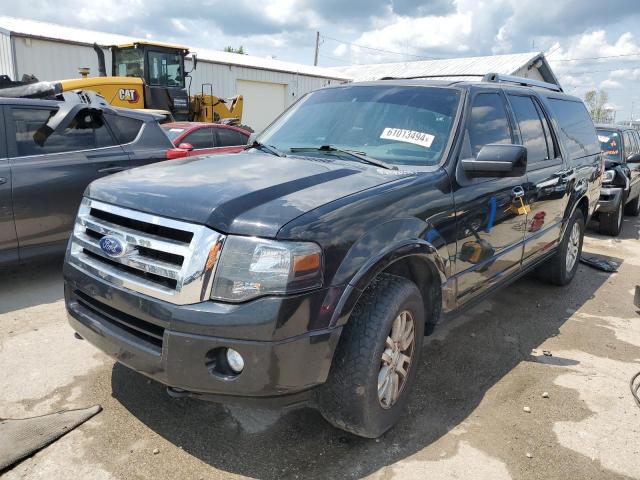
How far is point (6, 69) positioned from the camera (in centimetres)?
1717

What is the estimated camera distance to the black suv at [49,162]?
14.8ft

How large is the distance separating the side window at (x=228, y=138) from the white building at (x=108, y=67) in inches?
455

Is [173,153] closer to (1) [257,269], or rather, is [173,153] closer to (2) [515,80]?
(2) [515,80]

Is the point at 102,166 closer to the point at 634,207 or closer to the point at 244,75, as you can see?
the point at 634,207

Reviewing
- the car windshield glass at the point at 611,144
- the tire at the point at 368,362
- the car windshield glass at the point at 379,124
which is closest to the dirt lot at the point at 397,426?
the tire at the point at 368,362

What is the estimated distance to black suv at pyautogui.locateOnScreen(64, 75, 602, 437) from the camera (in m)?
2.19

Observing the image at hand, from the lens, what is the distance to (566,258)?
5406 millimetres

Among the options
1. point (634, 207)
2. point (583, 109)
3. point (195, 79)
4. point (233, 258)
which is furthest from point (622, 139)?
point (195, 79)

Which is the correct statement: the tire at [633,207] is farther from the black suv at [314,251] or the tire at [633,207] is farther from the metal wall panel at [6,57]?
the metal wall panel at [6,57]

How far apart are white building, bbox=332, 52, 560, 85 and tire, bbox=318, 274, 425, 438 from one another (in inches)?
895

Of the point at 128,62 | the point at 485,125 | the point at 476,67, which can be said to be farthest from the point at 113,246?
the point at 476,67

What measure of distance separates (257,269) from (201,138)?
6.83m

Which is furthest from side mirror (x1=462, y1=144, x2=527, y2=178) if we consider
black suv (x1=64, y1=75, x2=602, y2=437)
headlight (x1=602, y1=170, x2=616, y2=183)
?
headlight (x1=602, y1=170, x2=616, y2=183)

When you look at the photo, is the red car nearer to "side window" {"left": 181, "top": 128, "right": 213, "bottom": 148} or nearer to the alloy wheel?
"side window" {"left": 181, "top": 128, "right": 213, "bottom": 148}
